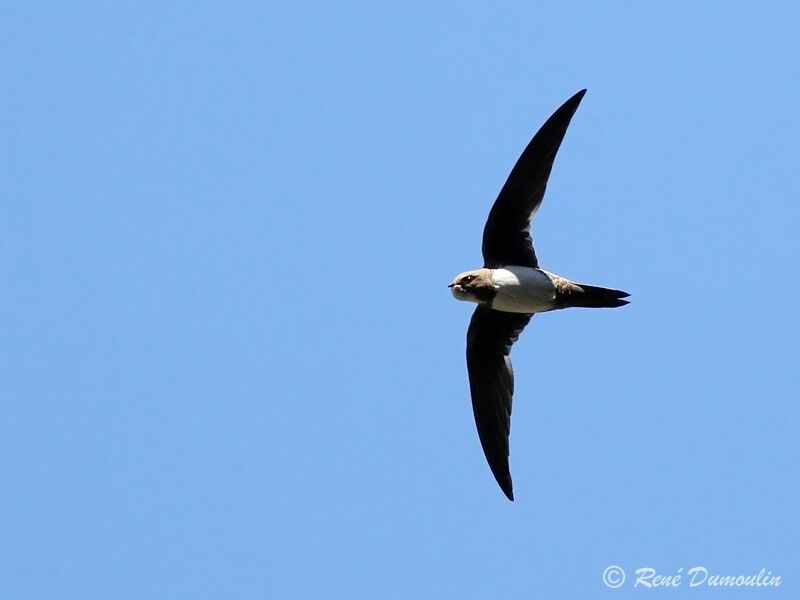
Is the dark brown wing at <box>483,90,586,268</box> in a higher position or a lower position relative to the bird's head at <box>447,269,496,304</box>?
higher

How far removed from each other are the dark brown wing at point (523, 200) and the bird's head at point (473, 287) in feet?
0.95

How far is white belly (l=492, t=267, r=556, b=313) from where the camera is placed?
495 inches

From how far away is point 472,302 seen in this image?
1271 centimetres

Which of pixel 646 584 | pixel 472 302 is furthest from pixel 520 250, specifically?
pixel 646 584

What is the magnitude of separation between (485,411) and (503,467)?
19.6 inches

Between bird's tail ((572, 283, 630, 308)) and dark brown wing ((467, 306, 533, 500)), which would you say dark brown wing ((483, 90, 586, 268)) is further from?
dark brown wing ((467, 306, 533, 500))

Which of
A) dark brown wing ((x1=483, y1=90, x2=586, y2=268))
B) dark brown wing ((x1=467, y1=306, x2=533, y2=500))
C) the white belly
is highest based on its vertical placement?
dark brown wing ((x1=483, y1=90, x2=586, y2=268))

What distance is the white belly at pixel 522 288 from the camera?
12570mm

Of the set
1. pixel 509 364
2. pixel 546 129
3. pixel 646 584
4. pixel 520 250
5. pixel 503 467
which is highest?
pixel 546 129

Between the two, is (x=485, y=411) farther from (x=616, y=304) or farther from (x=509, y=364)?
(x=616, y=304)

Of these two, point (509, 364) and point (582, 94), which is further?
point (509, 364)

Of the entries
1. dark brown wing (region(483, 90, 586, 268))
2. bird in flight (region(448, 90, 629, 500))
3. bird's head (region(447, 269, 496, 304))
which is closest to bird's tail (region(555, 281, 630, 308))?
bird in flight (region(448, 90, 629, 500))

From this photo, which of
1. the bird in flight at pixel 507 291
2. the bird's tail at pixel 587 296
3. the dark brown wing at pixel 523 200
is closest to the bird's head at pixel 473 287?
the bird in flight at pixel 507 291

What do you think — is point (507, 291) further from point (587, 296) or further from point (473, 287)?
point (587, 296)
